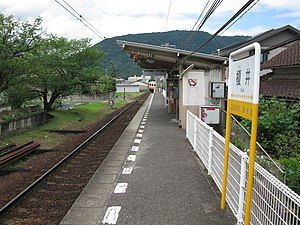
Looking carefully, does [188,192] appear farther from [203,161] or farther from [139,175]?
[203,161]

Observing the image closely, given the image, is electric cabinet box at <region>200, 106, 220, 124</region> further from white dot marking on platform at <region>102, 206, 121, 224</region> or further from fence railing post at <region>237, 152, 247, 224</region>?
fence railing post at <region>237, 152, 247, 224</region>

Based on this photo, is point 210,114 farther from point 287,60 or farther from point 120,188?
point 120,188

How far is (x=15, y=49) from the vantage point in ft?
52.0

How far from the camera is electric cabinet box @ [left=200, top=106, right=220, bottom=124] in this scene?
42.4ft

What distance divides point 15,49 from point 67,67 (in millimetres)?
8830

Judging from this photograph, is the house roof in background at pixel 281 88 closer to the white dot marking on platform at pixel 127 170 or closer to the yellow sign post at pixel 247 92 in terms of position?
the white dot marking on platform at pixel 127 170

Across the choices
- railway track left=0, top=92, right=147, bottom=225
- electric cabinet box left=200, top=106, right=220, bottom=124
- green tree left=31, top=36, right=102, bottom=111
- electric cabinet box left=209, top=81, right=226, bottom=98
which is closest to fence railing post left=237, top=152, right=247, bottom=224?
railway track left=0, top=92, right=147, bottom=225

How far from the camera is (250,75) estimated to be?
366 centimetres

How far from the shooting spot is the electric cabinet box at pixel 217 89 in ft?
45.1

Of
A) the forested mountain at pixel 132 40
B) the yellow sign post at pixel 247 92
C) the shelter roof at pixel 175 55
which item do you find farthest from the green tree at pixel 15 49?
the forested mountain at pixel 132 40

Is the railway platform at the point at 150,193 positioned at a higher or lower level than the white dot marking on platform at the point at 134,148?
higher

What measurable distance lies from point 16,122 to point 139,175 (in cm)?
1084

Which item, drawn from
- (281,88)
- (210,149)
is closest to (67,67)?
(281,88)

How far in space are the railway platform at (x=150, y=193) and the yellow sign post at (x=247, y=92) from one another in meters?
0.70
